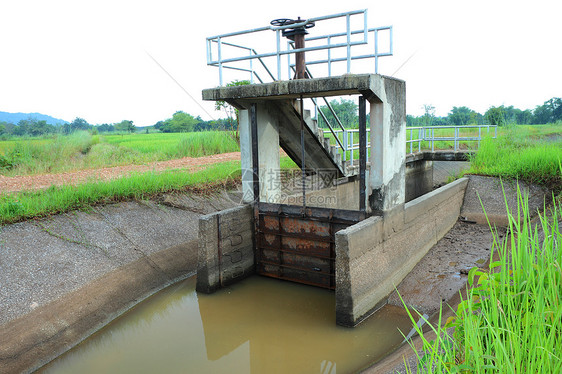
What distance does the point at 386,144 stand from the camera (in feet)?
23.0

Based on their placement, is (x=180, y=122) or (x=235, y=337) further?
(x=180, y=122)

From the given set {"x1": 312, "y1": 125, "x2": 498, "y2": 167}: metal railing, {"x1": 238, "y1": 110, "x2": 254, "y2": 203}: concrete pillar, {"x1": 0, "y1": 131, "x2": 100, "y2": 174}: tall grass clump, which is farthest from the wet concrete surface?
{"x1": 0, "y1": 131, "x2": 100, "y2": 174}: tall grass clump

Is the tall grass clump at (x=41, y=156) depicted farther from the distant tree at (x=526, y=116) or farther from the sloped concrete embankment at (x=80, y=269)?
the distant tree at (x=526, y=116)

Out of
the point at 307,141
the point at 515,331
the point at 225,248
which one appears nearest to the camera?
the point at 515,331

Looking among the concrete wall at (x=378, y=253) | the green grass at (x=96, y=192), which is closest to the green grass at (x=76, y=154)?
the green grass at (x=96, y=192)

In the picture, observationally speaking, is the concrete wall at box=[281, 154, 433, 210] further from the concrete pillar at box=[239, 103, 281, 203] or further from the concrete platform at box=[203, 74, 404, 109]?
the concrete platform at box=[203, 74, 404, 109]

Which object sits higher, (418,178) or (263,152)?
(263,152)

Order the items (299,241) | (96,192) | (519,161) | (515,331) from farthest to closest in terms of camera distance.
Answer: (519,161)
(96,192)
(299,241)
(515,331)

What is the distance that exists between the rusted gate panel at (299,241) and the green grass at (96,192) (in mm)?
2996

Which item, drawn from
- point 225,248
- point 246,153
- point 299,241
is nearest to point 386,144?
point 299,241

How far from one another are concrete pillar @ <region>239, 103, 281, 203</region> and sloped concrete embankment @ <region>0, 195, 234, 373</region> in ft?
6.29

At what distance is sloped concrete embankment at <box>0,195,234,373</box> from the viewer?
5.66 metres

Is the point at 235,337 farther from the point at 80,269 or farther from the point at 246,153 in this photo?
the point at 246,153

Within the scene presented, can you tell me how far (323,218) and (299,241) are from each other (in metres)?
0.76
